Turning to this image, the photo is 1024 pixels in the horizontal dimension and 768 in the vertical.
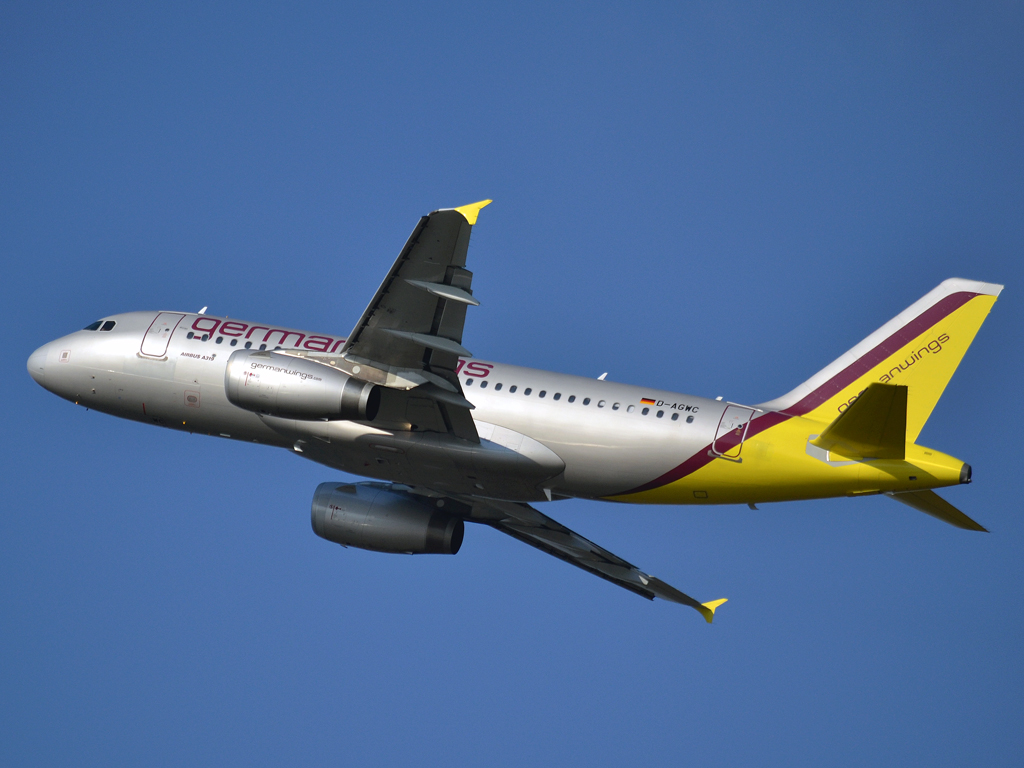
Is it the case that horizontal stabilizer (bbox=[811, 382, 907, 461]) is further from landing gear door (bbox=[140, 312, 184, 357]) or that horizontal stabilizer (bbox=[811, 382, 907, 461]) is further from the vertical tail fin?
landing gear door (bbox=[140, 312, 184, 357])

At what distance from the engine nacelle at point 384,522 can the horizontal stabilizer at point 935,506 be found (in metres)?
13.2

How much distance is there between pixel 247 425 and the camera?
1281 inches

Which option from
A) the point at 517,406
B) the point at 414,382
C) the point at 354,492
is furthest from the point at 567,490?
the point at 354,492

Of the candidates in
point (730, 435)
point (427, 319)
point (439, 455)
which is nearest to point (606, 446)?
point (730, 435)

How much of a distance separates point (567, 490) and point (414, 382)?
5438 millimetres

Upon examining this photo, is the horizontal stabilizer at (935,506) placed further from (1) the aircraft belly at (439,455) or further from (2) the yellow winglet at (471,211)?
(2) the yellow winglet at (471,211)

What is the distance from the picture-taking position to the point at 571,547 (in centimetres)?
3631

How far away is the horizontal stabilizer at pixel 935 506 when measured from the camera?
2828 cm

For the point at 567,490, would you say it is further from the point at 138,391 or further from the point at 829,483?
the point at 138,391

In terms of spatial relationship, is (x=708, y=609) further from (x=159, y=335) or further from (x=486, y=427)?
(x=159, y=335)

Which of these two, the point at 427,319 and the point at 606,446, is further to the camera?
the point at 606,446

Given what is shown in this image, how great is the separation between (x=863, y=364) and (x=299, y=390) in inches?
581

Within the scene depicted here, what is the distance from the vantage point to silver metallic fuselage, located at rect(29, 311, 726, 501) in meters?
29.7

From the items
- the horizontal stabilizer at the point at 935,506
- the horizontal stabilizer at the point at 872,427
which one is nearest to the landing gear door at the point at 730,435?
the horizontal stabilizer at the point at 872,427
